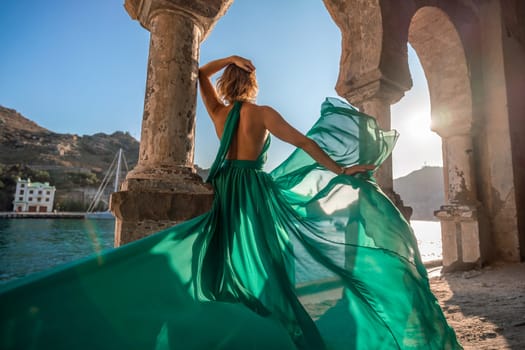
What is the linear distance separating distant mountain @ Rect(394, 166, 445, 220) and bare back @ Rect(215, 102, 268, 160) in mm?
102831

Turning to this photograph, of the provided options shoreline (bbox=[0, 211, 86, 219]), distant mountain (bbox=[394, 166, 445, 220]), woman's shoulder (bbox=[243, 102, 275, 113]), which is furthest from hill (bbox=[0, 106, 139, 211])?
distant mountain (bbox=[394, 166, 445, 220])

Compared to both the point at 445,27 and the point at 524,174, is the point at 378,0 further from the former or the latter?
the point at 524,174

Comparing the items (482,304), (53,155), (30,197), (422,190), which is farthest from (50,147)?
(422,190)

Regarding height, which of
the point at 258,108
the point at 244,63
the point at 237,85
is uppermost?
the point at 244,63

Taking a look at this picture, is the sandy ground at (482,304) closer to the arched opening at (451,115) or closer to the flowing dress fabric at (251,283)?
the flowing dress fabric at (251,283)

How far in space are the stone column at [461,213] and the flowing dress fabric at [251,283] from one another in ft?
15.0

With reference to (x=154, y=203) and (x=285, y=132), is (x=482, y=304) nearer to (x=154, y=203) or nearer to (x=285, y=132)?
(x=285, y=132)

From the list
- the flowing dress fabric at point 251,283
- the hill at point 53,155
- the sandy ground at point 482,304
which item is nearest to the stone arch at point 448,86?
→ the sandy ground at point 482,304

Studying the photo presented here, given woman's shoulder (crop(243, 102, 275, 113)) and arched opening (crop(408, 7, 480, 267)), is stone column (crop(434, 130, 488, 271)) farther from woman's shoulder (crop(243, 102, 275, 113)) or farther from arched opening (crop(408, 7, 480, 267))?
woman's shoulder (crop(243, 102, 275, 113))

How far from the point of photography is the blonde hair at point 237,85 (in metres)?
1.60

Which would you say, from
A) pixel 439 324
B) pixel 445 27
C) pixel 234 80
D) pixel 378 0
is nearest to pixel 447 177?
pixel 445 27

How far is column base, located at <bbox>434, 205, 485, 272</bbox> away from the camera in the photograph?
514 cm

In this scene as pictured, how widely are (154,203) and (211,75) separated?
91 cm

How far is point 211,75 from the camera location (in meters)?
1.94
